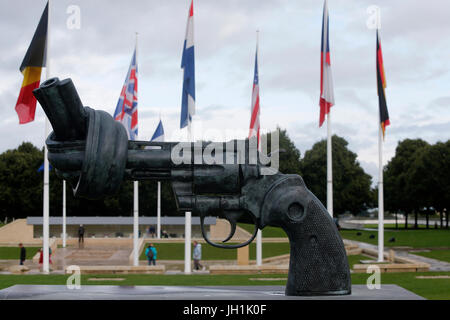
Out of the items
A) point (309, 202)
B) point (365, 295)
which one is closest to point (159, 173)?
point (309, 202)

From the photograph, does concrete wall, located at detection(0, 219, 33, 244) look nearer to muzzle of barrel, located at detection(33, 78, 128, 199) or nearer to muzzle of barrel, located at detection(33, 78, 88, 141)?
muzzle of barrel, located at detection(33, 78, 128, 199)

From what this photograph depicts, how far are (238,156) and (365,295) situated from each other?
200 cm

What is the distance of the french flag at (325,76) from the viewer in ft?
63.8

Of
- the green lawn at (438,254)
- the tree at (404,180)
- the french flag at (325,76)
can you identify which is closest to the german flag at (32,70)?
the french flag at (325,76)

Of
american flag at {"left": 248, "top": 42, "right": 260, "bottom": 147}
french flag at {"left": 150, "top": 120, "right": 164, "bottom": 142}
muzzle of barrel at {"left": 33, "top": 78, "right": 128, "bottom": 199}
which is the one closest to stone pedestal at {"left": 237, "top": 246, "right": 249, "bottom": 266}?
american flag at {"left": 248, "top": 42, "right": 260, "bottom": 147}

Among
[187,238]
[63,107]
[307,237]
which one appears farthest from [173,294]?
[187,238]

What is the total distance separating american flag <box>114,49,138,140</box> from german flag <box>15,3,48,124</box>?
358cm

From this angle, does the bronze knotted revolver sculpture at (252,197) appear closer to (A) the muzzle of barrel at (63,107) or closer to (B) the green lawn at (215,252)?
(A) the muzzle of barrel at (63,107)

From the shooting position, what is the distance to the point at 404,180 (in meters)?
61.2

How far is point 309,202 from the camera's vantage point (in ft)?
18.1

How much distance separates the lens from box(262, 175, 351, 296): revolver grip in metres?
5.49

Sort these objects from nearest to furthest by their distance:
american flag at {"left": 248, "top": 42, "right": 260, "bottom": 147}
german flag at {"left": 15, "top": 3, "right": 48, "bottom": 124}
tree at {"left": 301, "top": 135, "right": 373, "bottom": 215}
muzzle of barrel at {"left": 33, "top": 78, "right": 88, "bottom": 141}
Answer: muzzle of barrel at {"left": 33, "top": 78, "right": 88, "bottom": 141}
german flag at {"left": 15, "top": 3, "right": 48, "bottom": 124}
american flag at {"left": 248, "top": 42, "right": 260, "bottom": 147}
tree at {"left": 301, "top": 135, "right": 373, "bottom": 215}

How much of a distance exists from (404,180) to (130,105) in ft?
→ 156

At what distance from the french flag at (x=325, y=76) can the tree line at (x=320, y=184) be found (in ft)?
119
